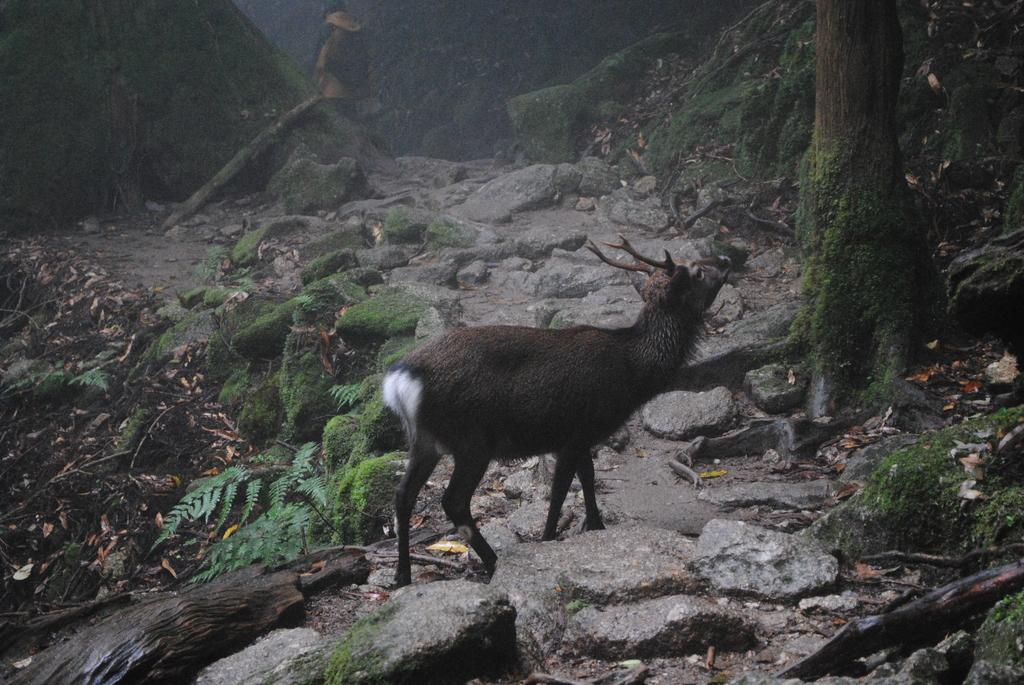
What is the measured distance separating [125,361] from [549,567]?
7.73m

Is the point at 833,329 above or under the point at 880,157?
under

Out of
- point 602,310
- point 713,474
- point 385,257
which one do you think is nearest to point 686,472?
point 713,474

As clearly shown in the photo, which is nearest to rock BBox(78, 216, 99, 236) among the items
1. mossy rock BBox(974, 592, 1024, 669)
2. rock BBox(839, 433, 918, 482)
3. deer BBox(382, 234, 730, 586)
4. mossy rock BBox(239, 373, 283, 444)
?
mossy rock BBox(239, 373, 283, 444)

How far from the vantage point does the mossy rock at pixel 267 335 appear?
8969mm

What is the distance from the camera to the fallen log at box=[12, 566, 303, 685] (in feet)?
10.7

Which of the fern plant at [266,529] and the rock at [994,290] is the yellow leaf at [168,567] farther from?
the rock at [994,290]

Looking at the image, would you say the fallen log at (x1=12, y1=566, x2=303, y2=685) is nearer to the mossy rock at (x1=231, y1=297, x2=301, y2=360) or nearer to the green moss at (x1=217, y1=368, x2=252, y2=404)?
the green moss at (x1=217, y1=368, x2=252, y2=404)

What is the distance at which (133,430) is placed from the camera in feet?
27.5

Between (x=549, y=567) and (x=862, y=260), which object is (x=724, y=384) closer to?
(x=862, y=260)

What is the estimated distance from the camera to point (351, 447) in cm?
675

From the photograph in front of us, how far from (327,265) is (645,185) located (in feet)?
15.0

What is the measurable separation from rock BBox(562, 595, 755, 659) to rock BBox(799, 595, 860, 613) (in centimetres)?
29

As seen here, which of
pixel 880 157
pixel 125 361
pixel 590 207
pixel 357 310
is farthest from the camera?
pixel 590 207

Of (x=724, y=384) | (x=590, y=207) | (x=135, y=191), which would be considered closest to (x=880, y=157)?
(x=724, y=384)
